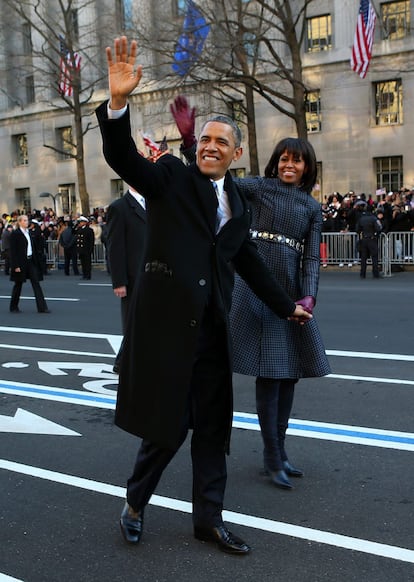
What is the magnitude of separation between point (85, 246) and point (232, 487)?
18.1 meters

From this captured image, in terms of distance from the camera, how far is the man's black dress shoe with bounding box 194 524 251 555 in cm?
342

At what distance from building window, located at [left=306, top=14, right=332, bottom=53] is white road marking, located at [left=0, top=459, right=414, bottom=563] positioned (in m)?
32.5

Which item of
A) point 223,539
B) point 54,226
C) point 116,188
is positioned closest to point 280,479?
point 223,539

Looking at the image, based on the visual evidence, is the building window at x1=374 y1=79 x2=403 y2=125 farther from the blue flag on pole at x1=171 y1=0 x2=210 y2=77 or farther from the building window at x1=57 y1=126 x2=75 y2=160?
the building window at x1=57 y1=126 x2=75 y2=160

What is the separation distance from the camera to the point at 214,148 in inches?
132

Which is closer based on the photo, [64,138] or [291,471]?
[291,471]

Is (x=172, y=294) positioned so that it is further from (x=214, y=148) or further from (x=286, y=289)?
Answer: (x=286, y=289)

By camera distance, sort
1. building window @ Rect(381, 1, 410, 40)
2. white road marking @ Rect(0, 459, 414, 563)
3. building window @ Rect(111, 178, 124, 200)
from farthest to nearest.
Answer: building window @ Rect(111, 178, 124, 200) < building window @ Rect(381, 1, 410, 40) < white road marking @ Rect(0, 459, 414, 563)

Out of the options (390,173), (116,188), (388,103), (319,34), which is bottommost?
(390,173)

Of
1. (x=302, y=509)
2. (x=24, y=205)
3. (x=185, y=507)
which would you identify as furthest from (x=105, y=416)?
(x=24, y=205)

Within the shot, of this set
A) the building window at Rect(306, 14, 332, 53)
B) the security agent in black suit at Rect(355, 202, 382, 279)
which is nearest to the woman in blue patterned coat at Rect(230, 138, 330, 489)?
the security agent in black suit at Rect(355, 202, 382, 279)

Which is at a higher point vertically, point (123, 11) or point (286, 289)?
point (123, 11)

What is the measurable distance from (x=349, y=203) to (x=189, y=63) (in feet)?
22.7

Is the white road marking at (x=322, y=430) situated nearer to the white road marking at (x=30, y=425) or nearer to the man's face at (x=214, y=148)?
the white road marking at (x=30, y=425)
